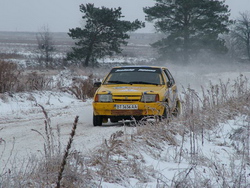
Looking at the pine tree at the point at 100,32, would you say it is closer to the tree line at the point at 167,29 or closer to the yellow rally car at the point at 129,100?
the tree line at the point at 167,29

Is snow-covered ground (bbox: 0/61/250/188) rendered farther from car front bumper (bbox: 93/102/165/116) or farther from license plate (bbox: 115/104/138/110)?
→ license plate (bbox: 115/104/138/110)

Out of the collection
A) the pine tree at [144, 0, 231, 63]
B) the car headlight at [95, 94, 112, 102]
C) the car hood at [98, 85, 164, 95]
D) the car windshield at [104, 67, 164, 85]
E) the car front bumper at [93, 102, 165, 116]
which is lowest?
the car front bumper at [93, 102, 165, 116]

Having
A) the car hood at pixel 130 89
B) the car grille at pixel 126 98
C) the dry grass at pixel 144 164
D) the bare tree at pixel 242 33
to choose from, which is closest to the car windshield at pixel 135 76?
the car hood at pixel 130 89

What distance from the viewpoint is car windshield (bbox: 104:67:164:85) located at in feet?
35.3

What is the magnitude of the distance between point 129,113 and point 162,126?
9.44ft

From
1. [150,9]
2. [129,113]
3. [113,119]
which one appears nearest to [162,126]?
[129,113]

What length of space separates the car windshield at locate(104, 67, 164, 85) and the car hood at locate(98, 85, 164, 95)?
14.1 inches

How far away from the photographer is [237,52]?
3113 inches

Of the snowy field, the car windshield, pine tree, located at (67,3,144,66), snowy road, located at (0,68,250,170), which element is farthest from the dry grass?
pine tree, located at (67,3,144,66)

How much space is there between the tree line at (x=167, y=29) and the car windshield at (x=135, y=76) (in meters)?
31.8

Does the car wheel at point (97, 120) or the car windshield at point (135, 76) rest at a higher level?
the car windshield at point (135, 76)

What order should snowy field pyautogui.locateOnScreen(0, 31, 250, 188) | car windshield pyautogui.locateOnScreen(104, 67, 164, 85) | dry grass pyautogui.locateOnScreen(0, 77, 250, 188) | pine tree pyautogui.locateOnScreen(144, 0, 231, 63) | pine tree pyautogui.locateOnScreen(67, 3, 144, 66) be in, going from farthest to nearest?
pine tree pyautogui.locateOnScreen(144, 0, 231, 63) → pine tree pyautogui.locateOnScreen(67, 3, 144, 66) → car windshield pyautogui.locateOnScreen(104, 67, 164, 85) → snowy field pyautogui.locateOnScreen(0, 31, 250, 188) → dry grass pyautogui.locateOnScreen(0, 77, 250, 188)

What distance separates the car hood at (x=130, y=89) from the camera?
9820mm

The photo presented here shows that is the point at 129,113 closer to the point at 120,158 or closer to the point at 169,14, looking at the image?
the point at 120,158
